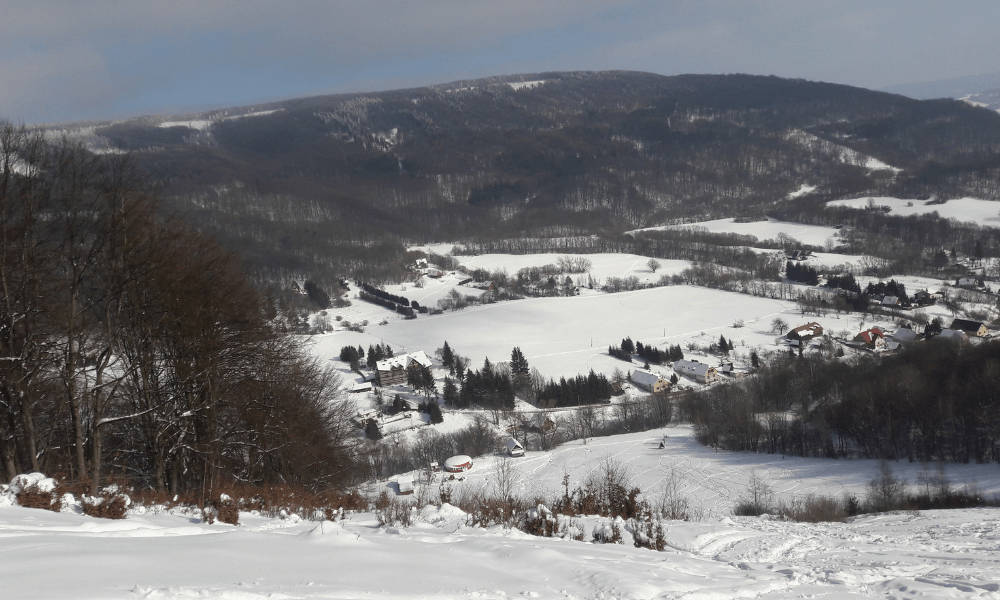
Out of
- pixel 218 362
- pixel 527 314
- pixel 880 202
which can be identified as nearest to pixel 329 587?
pixel 218 362

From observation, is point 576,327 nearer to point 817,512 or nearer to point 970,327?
point 970,327

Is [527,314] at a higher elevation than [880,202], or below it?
below

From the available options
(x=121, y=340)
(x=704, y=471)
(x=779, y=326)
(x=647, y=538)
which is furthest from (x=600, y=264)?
(x=647, y=538)

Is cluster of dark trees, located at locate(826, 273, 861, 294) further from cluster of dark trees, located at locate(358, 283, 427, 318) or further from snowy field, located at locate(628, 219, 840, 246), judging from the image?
cluster of dark trees, located at locate(358, 283, 427, 318)

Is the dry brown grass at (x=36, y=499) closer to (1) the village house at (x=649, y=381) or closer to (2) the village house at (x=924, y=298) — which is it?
(1) the village house at (x=649, y=381)

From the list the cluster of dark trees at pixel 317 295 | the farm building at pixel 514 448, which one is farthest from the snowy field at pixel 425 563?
the cluster of dark trees at pixel 317 295

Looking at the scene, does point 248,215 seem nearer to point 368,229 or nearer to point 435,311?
point 368,229

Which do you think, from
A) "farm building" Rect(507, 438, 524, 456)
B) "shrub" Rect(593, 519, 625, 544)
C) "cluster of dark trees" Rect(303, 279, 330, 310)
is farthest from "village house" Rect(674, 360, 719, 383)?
"cluster of dark trees" Rect(303, 279, 330, 310)
